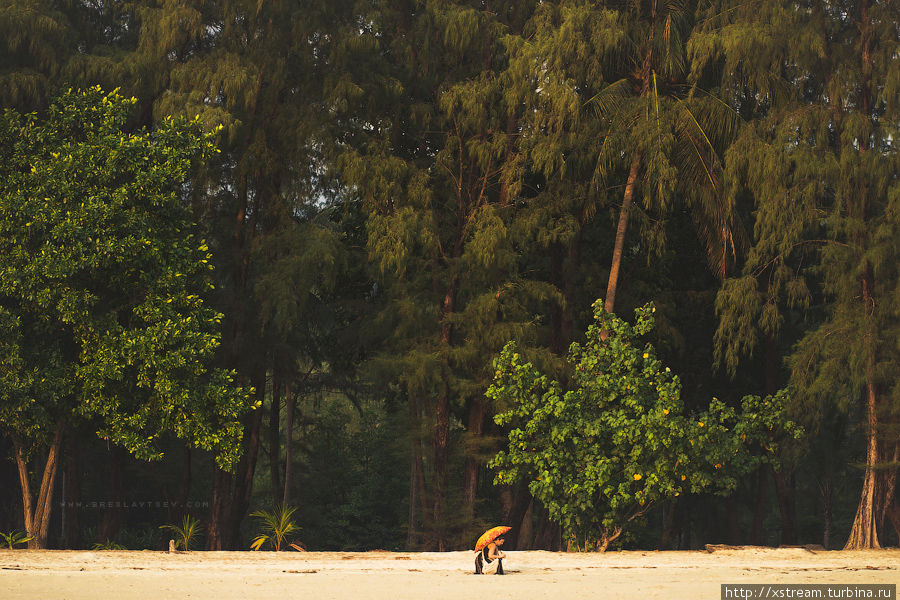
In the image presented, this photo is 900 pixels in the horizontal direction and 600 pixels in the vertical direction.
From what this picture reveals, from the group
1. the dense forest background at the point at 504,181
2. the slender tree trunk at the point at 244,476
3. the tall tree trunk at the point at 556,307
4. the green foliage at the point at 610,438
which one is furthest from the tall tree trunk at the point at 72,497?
the tall tree trunk at the point at 556,307

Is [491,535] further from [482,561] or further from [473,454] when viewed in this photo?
[473,454]

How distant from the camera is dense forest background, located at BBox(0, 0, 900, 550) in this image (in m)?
17.3

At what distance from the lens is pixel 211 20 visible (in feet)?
63.8

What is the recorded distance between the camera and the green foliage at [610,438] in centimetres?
1617

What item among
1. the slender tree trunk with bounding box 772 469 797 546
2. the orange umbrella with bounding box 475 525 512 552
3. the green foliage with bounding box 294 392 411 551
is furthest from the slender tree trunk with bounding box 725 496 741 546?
the orange umbrella with bounding box 475 525 512 552

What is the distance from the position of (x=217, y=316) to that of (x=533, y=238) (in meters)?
6.41

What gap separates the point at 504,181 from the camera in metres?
19.3

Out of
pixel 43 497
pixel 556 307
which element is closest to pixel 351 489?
pixel 556 307

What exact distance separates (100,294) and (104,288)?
0.13 m

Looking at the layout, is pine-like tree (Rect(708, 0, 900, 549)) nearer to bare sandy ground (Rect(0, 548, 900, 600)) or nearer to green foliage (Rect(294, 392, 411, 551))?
bare sandy ground (Rect(0, 548, 900, 600))

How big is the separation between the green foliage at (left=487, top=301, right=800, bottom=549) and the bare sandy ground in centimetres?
125

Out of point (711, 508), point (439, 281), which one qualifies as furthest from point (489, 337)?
point (711, 508)

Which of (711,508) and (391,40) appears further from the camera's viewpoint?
(711,508)

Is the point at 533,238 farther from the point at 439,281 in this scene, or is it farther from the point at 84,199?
the point at 84,199
